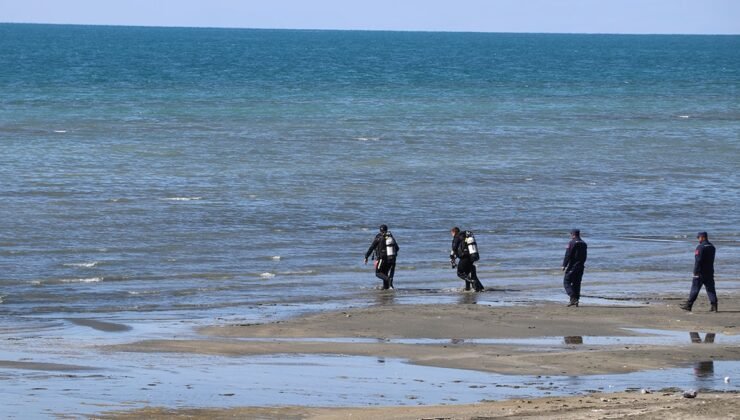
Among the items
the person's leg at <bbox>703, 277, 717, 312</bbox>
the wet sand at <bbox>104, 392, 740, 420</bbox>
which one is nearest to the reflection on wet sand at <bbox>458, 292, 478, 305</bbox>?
the person's leg at <bbox>703, 277, 717, 312</bbox>

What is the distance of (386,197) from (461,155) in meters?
10.8

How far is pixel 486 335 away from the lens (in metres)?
16.7

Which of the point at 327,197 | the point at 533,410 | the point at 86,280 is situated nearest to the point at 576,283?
the point at 533,410

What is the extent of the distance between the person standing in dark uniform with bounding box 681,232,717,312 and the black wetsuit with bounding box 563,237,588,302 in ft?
5.11

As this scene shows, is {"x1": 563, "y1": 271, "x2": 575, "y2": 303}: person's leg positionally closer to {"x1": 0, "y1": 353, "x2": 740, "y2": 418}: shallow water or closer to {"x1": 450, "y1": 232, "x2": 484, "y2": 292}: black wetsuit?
{"x1": 450, "y1": 232, "x2": 484, "y2": 292}: black wetsuit

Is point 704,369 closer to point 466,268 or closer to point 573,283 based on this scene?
point 573,283

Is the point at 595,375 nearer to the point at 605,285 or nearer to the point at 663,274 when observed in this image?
the point at 605,285

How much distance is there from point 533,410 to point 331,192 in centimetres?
2294

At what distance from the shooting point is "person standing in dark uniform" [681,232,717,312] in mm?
18344

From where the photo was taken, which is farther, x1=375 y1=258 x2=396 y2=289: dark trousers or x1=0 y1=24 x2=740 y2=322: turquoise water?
x1=0 y1=24 x2=740 y2=322: turquoise water

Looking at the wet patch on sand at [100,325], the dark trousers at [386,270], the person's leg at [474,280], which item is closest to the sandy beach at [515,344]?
the wet patch on sand at [100,325]

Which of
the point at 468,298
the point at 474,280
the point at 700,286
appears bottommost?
the point at 468,298

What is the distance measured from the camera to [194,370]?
1432 centimetres

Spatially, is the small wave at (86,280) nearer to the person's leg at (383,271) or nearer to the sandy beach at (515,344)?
the person's leg at (383,271)
